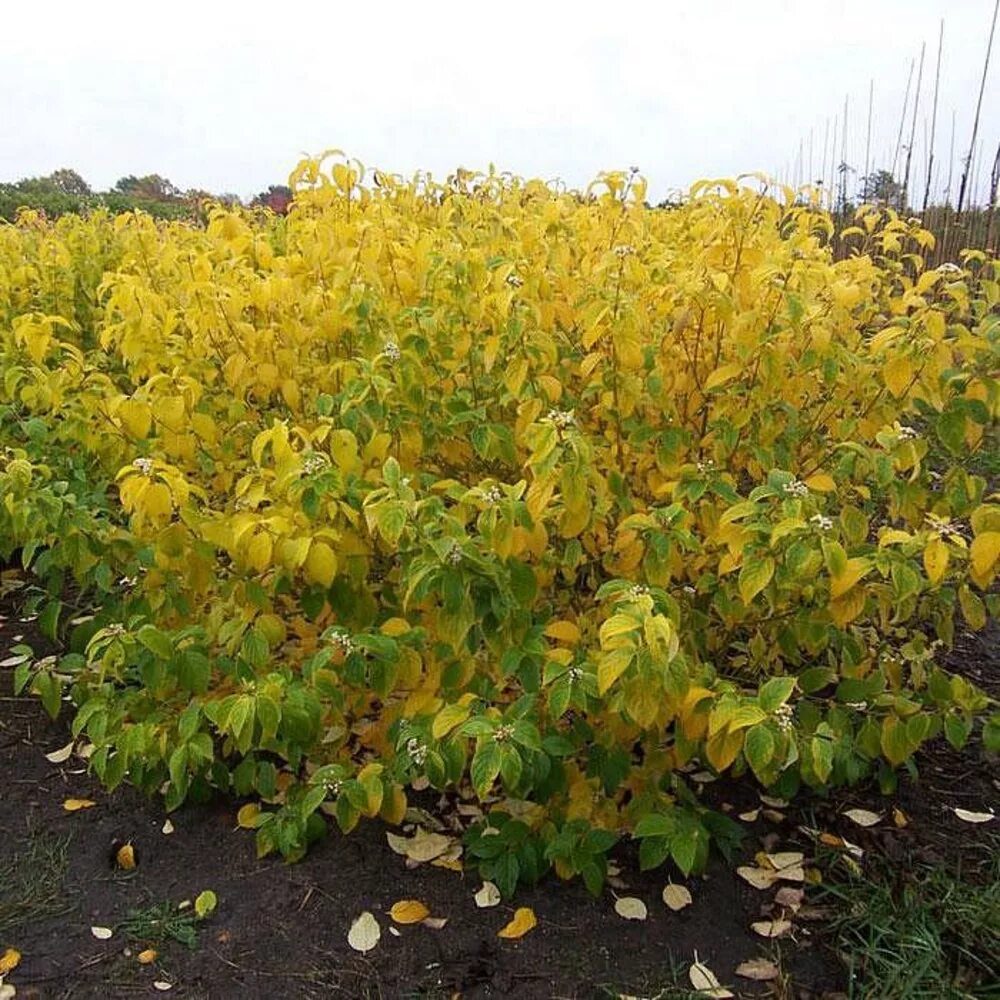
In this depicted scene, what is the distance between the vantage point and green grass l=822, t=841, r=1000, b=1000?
163 cm

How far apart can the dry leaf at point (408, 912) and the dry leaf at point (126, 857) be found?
57 cm

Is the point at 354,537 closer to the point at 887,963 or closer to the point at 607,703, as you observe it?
the point at 607,703

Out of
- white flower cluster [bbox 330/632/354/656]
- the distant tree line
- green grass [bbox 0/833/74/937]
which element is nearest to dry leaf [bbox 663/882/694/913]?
white flower cluster [bbox 330/632/354/656]

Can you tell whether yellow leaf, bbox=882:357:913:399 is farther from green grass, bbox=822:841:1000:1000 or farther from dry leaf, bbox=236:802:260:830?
dry leaf, bbox=236:802:260:830

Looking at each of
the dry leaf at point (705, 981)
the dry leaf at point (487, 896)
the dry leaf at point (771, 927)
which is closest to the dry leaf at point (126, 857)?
the dry leaf at point (487, 896)

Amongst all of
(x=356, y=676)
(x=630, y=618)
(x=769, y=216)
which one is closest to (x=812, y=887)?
(x=630, y=618)

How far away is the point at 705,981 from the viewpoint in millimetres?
1686

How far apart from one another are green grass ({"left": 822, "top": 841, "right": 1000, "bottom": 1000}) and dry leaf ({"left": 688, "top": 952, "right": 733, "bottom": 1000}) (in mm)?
213

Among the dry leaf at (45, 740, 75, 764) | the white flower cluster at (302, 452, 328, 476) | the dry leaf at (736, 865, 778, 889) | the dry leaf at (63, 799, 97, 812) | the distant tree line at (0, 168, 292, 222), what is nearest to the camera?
the white flower cluster at (302, 452, 328, 476)

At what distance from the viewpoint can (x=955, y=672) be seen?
2648mm

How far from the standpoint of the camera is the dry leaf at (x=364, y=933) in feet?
5.87

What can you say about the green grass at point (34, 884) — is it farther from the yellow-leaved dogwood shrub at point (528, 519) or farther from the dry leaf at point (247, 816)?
the dry leaf at point (247, 816)

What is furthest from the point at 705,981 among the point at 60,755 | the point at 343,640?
the point at 60,755

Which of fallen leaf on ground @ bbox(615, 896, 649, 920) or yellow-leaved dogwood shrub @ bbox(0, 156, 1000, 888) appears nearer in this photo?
yellow-leaved dogwood shrub @ bbox(0, 156, 1000, 888)
